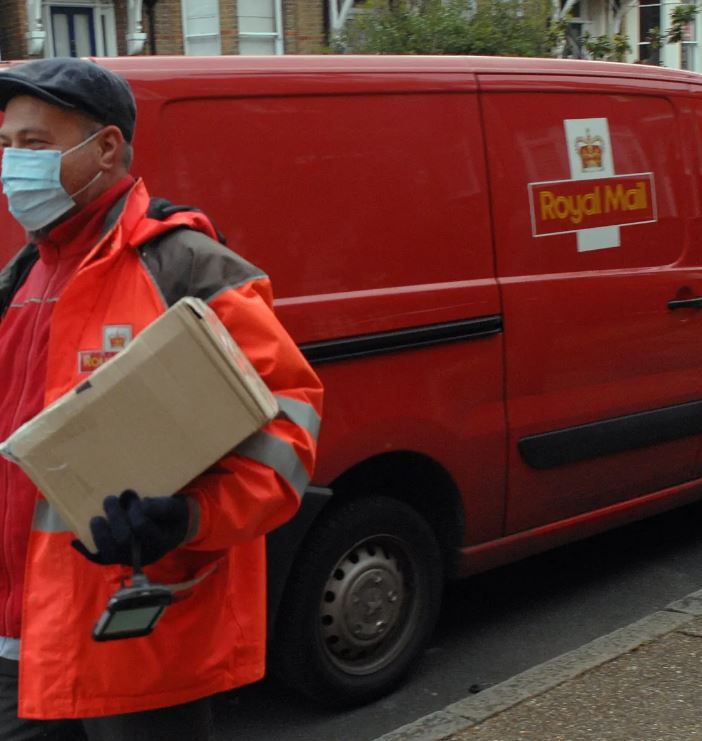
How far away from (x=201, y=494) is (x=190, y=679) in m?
0.36

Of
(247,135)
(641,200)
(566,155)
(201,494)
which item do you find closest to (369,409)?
(247,135)

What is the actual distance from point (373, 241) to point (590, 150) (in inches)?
44.5

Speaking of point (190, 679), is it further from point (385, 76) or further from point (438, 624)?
point (438, 624)

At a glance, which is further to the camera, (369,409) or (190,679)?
(369,409)

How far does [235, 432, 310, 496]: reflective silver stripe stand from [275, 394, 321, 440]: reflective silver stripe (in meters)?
0.05

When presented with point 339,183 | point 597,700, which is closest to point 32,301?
point 339,183

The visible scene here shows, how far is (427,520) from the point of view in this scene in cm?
441

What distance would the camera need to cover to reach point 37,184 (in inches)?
90.8

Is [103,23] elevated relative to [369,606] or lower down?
elevated

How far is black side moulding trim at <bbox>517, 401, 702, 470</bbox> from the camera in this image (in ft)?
15.0

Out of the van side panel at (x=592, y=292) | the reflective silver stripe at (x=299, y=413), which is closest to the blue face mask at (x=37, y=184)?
the reflective silver stripe at (x=299, y=413)

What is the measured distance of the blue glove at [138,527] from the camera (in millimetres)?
1960

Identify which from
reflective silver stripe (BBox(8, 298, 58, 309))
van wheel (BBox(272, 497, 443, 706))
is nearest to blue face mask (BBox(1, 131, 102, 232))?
reflective silver stripe (BBox(8, 298, 58, 309))

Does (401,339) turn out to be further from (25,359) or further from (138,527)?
(138,527)
